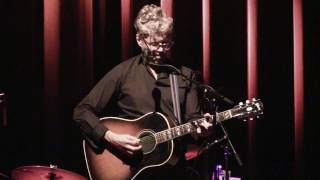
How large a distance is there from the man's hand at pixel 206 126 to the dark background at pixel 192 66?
968 mm

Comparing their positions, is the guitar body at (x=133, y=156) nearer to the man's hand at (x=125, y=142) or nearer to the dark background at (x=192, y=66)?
the man's hand at (x=125, y=142)

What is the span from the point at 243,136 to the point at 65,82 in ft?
5.07

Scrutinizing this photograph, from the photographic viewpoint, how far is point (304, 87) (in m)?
3.65

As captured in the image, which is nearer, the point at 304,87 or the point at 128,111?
the point at 128,111

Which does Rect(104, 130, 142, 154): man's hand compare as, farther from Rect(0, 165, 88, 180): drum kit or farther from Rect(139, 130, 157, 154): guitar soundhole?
Rect(0, 165, 88, 180): drum kit

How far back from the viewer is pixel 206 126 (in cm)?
273

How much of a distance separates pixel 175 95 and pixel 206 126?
0.92 ft

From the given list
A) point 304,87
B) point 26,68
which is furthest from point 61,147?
point 304,87

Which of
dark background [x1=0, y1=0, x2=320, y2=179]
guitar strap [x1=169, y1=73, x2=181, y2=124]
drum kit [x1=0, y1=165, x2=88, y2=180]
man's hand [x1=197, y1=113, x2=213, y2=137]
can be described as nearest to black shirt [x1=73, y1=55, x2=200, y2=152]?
guitar strap [x1=169, y1=73, x2=181, y2=124]

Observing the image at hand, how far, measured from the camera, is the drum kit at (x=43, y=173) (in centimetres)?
303

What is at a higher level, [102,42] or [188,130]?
[102,42]

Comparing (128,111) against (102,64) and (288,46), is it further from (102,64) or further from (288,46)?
(288,46)

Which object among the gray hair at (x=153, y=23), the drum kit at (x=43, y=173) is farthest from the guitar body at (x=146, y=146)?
the gray hair at (x=153, y=23)

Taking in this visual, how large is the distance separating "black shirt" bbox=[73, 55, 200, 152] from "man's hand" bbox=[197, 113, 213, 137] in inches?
6.4
